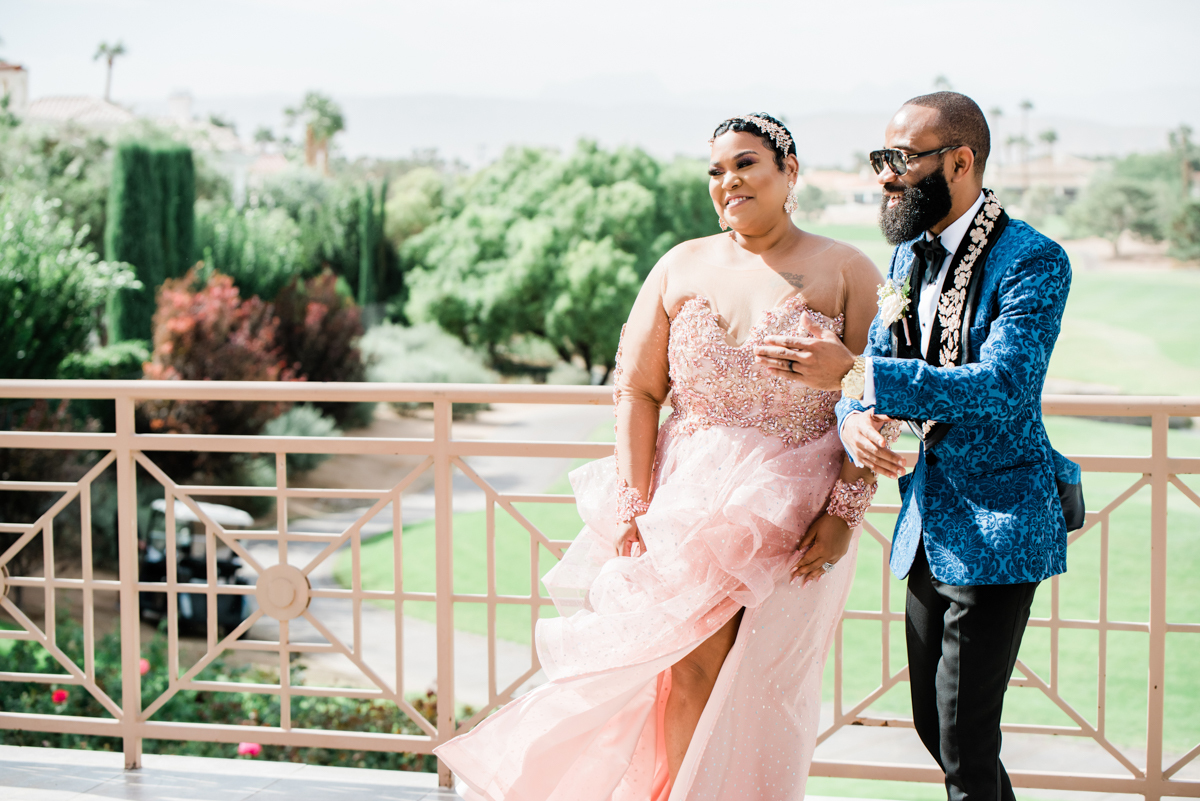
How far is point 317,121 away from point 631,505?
130 feet

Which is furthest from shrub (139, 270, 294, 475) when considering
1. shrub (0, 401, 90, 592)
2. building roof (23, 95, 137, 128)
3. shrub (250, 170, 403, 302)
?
building roof (23, 95, 137, 128)

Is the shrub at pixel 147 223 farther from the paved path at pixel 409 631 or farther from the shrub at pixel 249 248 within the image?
the paved path at pixel 409 631

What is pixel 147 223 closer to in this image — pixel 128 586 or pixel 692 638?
pixel 128 586

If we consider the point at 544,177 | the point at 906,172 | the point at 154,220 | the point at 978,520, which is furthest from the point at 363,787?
the point at 544,177

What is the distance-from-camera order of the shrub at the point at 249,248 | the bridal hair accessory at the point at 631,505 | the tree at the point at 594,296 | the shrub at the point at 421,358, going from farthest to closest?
the tree at the point at 594,296 < the shrub at the point at 421,358 < the shrub at the point at 249,248 < the bridal hair accessory at the point at 631,505

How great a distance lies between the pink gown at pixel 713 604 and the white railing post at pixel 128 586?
134cm

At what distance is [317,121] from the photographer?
38250mm

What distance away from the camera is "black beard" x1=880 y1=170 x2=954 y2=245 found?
1622mm

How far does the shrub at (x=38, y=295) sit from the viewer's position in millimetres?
12148

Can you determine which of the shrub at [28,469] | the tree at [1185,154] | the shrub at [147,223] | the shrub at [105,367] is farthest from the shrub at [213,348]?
the tree at [1185,154]

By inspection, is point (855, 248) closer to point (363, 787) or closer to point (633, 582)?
point (633, 582)

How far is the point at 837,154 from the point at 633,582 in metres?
43.1

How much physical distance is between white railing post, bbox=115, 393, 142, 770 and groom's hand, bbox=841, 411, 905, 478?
6.83ft

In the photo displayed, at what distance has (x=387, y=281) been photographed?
28.0 meters
